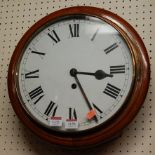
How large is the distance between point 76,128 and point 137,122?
208 millimetres

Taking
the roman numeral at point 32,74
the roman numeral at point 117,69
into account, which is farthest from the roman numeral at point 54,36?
the roman numeral at point 117,69

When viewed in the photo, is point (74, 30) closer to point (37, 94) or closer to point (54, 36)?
point (54, 36)

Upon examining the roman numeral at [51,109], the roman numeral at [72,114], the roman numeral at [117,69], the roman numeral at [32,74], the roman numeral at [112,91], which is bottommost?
the roman numeral at [72,114]

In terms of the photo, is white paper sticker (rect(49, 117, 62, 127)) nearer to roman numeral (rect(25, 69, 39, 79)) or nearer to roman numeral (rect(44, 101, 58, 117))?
roman numeral (rect(44, 101, 58, 117))

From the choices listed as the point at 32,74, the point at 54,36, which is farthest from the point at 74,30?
the point at 32,74

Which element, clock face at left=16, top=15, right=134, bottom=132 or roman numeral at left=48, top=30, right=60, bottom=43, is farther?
roman numeral at left=48, top=30, right=60, bottom=43

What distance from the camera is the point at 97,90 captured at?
3.42ft

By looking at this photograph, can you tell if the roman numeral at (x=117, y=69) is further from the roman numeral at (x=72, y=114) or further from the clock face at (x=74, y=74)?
the roman numeral at (x=72, y=114)

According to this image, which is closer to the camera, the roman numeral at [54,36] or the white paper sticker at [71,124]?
the white paper sticker at [71,124]

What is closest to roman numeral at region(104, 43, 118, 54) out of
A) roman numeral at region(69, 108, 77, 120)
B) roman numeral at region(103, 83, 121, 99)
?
roman numeral at region(103, 83, 121, 99)

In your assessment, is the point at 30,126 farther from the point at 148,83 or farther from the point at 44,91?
the point at 148,83

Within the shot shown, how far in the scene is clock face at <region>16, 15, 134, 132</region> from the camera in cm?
102

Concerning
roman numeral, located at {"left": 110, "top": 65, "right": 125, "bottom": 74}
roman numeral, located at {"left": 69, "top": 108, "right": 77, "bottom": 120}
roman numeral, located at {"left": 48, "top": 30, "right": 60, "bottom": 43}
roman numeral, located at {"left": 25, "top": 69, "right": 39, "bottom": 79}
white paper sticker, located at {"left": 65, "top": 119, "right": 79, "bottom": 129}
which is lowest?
white paper sticker, located at {"left": 65, "top": 119, "right": 79, "bottom": 129}

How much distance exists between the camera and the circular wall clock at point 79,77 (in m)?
1.01
